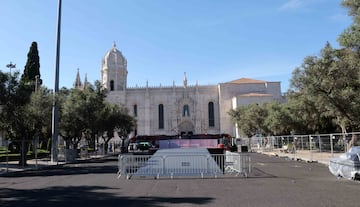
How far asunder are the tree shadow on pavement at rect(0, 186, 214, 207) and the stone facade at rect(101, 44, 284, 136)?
77.6 m

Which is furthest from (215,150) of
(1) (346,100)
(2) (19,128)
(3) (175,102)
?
(3) (175,102)

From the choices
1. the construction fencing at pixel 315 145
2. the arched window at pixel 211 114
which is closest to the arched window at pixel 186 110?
the arched window at pixel 211 114

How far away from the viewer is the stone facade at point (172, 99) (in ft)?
292

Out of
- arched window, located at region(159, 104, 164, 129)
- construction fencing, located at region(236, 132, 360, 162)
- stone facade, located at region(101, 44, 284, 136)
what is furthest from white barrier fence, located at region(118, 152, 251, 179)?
arched window, located at region(159, 104, 164, 129)

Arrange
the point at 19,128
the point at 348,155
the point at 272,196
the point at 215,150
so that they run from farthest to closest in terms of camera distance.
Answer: the point at 19,128, the point at 215,150, the point at 348,155, the point at 272,196

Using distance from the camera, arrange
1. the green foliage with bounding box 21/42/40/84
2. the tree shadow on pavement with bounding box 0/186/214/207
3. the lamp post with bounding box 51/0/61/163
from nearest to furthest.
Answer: the tree shadow on pavement with bounding box 0/186/214/207 < the lamp post with bounding box 51/0/61/163 < the green foliage with bounding box 21/42/40/84

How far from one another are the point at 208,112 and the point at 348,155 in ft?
250

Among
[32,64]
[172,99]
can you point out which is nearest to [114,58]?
[172,99]

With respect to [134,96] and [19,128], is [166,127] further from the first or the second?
[19,128]

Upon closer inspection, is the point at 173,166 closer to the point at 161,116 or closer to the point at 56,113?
the point at 56,113

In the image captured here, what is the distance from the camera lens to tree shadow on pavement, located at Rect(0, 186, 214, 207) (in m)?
9.16

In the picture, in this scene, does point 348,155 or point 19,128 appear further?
point 19,128

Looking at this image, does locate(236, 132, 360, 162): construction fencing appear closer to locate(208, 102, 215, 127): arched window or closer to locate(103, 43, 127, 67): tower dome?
locate(208, 102, 215, 127): arched window

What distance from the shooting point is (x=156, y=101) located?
9206 cm
